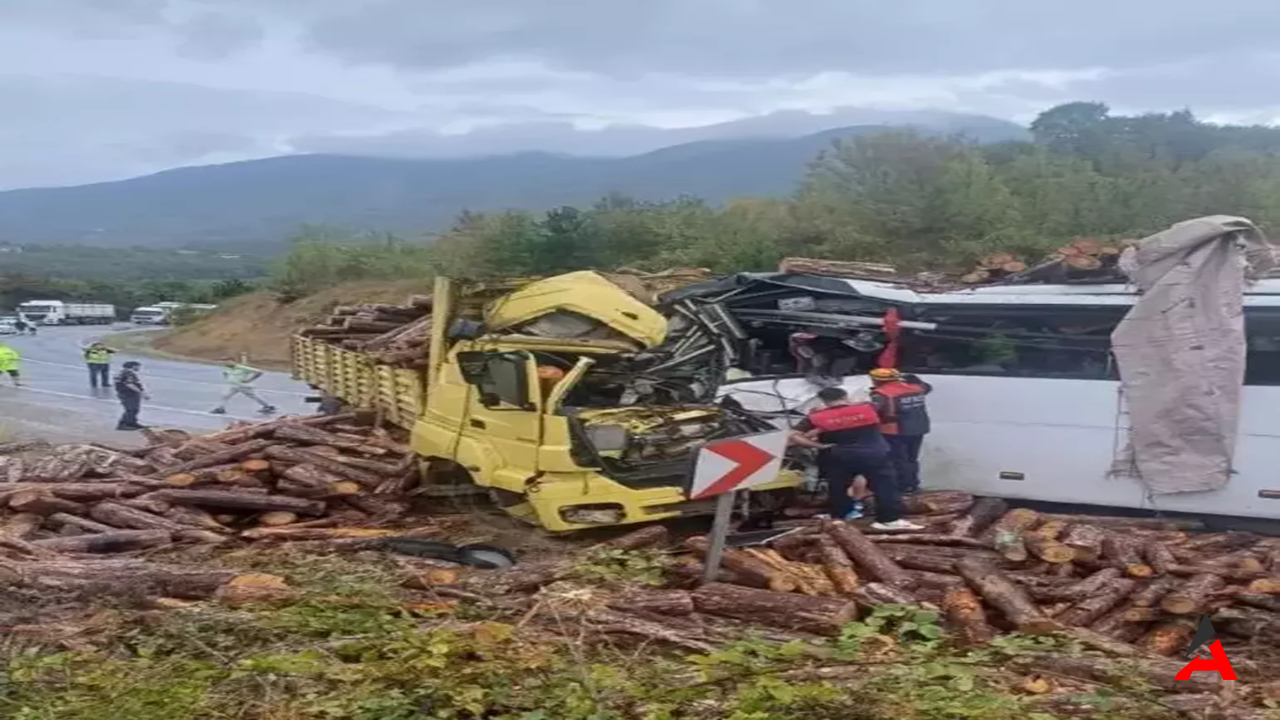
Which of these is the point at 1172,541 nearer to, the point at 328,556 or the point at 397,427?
the point at 328,556

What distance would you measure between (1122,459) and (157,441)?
9560mm

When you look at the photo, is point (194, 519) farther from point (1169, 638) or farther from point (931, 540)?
point (1169, 638)

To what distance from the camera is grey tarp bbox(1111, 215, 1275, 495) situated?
8.27 m

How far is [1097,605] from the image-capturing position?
267 inches

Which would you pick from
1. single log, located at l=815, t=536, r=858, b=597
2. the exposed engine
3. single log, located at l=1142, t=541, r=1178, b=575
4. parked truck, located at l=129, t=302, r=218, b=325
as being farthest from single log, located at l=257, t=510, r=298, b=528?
parked truck, located at l=129, t=302, r=218, b=325

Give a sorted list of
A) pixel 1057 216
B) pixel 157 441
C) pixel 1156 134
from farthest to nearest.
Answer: pixel 1156 134 < pixel 1057 216 < pixel 157 441

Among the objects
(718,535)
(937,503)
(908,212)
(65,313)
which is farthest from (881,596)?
(65,313)

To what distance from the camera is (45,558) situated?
7965mm

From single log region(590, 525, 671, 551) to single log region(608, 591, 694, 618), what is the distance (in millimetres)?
1738

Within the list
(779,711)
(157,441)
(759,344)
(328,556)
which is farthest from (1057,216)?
(779,711)

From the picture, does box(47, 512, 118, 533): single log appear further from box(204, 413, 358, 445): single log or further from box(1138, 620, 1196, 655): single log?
box(1138, 620, 1196, 655): single log

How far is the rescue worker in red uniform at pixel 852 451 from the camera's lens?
27.9 feet

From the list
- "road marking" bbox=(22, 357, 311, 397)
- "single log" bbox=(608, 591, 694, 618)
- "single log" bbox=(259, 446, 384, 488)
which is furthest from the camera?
"road marking" bbox=(22, 357, 311, 397)

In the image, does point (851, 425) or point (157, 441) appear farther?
point (157, 441)
